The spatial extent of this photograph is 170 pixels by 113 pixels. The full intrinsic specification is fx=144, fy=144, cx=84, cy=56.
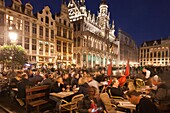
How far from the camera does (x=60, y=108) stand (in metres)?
5.58

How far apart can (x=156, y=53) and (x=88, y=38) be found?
54265 millimetres

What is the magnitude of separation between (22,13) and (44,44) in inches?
301

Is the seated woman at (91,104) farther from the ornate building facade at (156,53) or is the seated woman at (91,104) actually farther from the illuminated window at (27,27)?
the ornate building facade at (156,53)

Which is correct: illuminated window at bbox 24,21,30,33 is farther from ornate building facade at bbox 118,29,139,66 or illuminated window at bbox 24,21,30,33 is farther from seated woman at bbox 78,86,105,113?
ornate building facade at bbox 118,29,139,66

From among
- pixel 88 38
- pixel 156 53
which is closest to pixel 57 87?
pixel 88 38


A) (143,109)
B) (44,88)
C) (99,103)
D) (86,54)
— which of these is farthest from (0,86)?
(86,54)

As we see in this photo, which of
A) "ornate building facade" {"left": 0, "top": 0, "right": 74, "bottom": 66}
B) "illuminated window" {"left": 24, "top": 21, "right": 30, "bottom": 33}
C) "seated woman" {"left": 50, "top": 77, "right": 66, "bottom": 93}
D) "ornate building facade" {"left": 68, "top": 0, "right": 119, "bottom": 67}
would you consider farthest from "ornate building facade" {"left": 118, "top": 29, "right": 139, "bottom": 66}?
"seated woman" {"left": 50, "top": 77, "right": 66, "bottom": 93}

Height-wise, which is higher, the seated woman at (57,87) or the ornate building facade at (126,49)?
the ornate building facade at (126,49)

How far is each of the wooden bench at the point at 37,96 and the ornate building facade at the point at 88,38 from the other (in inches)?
1382

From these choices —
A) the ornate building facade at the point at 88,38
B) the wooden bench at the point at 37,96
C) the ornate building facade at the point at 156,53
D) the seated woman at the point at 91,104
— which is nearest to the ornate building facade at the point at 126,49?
the ornate building facade at the point at 156,53

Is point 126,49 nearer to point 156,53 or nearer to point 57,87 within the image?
point 156,53

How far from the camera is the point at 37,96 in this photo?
240 inches

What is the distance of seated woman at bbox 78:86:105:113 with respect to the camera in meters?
3.49

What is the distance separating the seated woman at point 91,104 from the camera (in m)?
3.49
